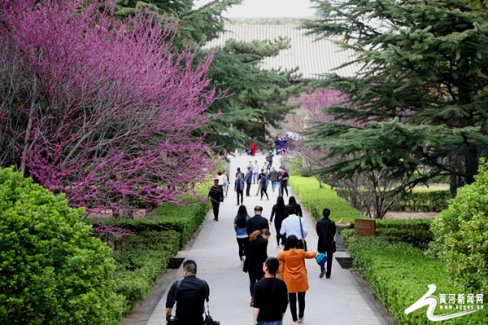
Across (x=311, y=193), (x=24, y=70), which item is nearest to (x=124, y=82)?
(x=24, y=70)

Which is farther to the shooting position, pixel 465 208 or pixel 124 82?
pixel 124 82

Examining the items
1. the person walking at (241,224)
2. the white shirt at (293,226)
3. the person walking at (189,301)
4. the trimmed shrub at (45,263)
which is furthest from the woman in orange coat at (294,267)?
the person walking at (241,224)

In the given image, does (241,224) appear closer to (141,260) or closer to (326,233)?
(326,233)

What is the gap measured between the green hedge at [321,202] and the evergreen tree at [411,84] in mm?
4609

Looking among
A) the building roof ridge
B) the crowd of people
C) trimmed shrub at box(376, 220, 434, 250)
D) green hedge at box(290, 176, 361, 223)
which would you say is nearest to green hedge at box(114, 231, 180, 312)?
the crowd of people

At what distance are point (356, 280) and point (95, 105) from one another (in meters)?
6.42

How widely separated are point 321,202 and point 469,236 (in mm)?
17077

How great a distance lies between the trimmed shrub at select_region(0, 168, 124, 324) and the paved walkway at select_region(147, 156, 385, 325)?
366 cm

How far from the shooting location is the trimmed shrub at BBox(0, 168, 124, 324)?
7598mm

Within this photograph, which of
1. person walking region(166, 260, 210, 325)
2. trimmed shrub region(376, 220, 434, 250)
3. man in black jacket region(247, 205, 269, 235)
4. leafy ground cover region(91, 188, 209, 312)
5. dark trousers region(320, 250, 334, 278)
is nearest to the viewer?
person walking region(166, 260, 210, 325)

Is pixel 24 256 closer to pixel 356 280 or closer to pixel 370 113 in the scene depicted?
pixel 356 280

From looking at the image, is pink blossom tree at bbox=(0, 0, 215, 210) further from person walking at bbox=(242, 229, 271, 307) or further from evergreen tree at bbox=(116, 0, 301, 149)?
evergreen tree at bbox=(116, 0, 301, 149)

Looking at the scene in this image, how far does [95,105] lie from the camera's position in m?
14.2

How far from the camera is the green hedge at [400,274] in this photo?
10.2 meters
